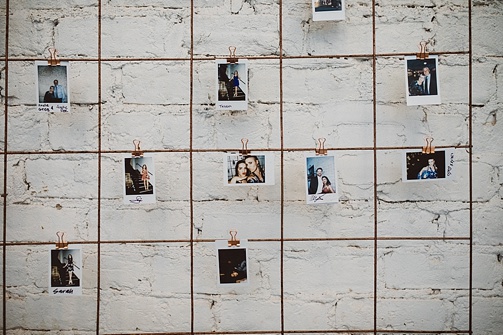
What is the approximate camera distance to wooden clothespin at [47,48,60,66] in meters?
1.61

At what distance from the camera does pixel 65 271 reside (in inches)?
63.5

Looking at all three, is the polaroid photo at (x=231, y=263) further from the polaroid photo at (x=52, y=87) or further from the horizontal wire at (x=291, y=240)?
the polaroid photo at (x=52, y=87)

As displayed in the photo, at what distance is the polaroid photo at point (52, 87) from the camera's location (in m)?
1.61

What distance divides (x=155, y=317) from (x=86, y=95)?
73 centimetres

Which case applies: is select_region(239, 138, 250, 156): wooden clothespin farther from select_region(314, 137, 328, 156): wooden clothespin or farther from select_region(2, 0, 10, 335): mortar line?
select_region(2, 0, 10, 335): mortar line

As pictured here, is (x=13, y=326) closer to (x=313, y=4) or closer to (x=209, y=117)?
(x=209, y=117)

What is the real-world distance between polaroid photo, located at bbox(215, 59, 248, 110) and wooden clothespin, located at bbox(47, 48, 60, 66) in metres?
0.49

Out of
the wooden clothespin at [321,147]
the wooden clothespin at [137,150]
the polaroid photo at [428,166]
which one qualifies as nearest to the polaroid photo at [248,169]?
the wooden clothespin at [321,147]

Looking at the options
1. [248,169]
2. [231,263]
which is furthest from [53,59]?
[231,263]

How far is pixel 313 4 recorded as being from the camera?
1.61 metres

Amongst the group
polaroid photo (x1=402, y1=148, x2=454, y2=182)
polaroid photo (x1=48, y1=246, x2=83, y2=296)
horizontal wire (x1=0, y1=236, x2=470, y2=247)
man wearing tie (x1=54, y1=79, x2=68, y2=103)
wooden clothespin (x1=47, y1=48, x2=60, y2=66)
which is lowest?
polaroid photo (x1=48, y1=246, x2=83, y2=296)

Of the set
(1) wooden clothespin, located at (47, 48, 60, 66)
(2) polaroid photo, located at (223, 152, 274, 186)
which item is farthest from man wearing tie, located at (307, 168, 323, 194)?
(1) wooden clothespin, located at (47, 48, 60, 66)

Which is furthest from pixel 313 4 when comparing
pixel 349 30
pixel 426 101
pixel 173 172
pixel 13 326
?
pixel 13 326

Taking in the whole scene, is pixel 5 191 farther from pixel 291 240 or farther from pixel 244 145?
pixel 291 240
